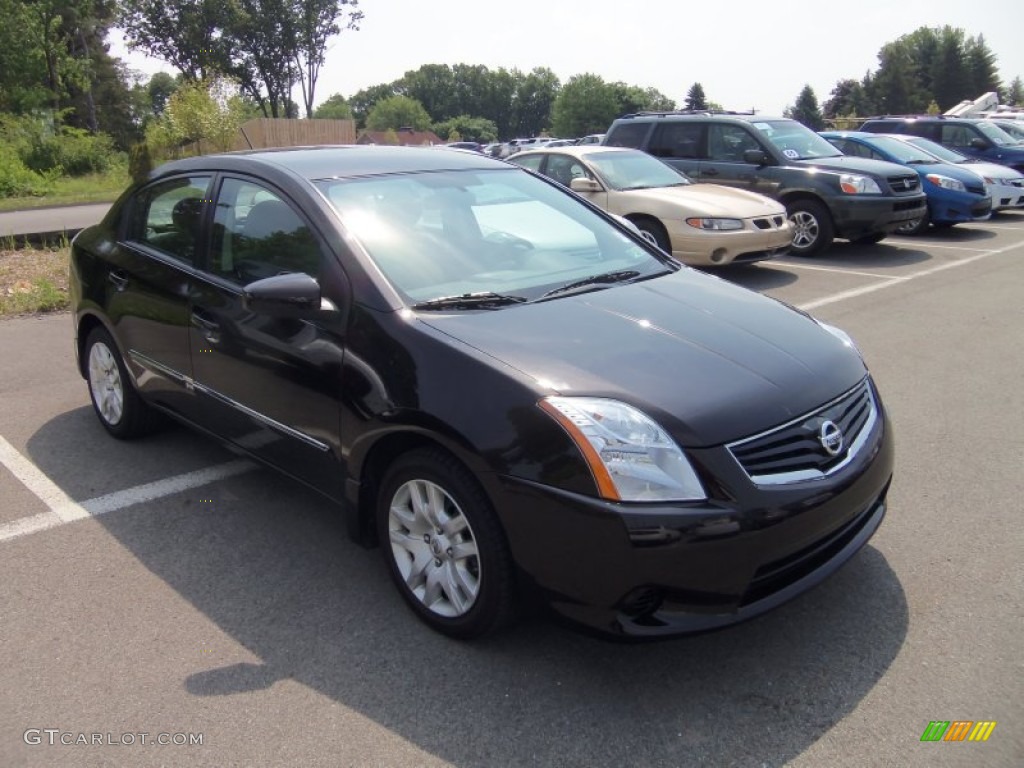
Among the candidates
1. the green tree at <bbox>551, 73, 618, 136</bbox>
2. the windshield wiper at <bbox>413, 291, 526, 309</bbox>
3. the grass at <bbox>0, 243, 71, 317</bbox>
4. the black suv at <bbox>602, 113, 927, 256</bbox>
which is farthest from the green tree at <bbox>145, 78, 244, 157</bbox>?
the green tree at <bbox>551, 73, 618, 136</bbox>

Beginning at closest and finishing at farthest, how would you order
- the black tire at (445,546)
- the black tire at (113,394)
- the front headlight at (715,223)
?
the black tire at (445,546)
the black tire at (113,394)
the front headlight at (715,223)

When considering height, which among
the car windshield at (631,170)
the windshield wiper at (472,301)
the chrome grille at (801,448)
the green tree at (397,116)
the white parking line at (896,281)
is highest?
the green tree at (397,116)

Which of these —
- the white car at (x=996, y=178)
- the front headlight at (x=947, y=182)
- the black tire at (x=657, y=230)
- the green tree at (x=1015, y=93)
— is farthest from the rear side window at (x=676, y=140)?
the green tree at (x=1015, y=93)

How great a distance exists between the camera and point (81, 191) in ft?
89.7

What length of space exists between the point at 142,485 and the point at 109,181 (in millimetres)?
30263

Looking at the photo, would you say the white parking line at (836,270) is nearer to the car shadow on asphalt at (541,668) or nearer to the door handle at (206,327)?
the car shadow on asphalt at (541,668)

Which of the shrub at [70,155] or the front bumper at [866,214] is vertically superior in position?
the shrub at [70,155]

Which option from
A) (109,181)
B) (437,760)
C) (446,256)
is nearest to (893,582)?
(437,760)

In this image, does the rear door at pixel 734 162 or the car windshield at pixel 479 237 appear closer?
the car windshield at pixel 479 237

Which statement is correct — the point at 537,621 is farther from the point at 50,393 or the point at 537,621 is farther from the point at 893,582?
the point at 50,393

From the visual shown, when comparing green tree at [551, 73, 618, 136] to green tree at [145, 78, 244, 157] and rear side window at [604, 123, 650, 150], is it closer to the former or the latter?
green tree at [145, 78, 244, 157]

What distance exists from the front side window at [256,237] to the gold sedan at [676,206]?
5.03 metres

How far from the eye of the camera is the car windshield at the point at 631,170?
975 cm

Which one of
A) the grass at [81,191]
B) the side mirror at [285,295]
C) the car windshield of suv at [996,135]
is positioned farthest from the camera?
the grass at [81,191]
